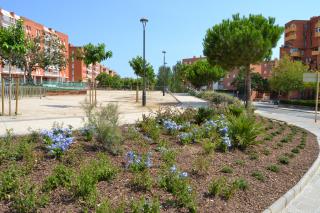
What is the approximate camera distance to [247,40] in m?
23.8

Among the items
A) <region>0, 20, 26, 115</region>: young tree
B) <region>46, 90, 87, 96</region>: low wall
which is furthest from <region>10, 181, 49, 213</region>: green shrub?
<region>46, 90, 87, 96</region>: low wall

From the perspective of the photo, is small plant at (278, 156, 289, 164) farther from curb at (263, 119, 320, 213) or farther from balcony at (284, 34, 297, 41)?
balcony at (284, 34, 297, 41)

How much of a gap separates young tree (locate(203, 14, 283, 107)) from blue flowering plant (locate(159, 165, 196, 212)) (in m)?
18.4

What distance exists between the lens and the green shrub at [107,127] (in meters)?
6.16

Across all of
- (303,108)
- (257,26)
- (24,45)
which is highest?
(257,26)

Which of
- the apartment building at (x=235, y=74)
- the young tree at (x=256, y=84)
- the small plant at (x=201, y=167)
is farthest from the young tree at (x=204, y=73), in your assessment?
the small plant at (x=201, y=167)

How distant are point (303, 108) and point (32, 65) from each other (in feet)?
120

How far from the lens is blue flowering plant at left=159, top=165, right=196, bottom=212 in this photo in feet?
13.9

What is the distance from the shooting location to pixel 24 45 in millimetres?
13945

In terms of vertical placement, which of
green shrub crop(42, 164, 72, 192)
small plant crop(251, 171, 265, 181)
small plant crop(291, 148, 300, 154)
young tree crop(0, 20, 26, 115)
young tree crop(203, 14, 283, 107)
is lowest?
small plant crop(291, 148, 300, 154)

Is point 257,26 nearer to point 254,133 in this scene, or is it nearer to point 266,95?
point 254,133

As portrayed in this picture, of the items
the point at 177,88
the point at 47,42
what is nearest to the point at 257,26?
the point at 47,42

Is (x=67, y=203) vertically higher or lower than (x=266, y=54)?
lower

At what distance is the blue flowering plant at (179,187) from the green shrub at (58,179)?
4.49 feet
